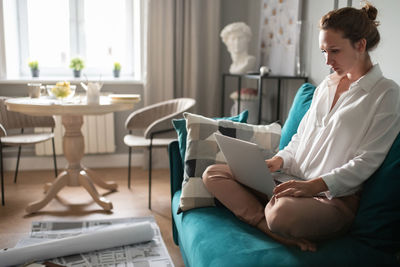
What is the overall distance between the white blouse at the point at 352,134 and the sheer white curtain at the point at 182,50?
2.37 meters

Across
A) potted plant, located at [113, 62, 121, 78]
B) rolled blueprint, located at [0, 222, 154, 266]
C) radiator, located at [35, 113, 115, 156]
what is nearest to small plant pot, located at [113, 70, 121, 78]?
potted plant, located at [113, 62, 121, 78]

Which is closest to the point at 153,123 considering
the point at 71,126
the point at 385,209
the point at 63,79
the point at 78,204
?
the point at 71,126

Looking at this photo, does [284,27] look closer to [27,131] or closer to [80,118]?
[80,118]

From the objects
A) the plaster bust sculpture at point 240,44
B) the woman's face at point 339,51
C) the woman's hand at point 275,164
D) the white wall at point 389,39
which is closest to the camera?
the woman's face at point 339,51

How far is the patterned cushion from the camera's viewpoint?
5.72ft

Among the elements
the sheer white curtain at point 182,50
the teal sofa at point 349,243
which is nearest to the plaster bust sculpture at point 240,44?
the sheer white curtain at point 182,50

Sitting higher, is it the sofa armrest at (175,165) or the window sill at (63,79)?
the window sill at (63,79)

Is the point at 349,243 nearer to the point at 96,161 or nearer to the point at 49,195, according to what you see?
the point at 49,195

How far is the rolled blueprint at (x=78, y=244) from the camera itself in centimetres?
197

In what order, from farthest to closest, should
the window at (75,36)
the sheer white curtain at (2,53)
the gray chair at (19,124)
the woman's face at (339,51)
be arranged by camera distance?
1. the window at (75,36)
2. the sheer white curtain at (2,53)
3. the gray chair at (19,124)
4. the woman's face at (339,51)

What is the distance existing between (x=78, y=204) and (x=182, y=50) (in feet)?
5.65

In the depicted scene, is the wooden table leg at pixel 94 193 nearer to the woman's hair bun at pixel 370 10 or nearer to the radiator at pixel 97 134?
the radiator at pixel 97 134

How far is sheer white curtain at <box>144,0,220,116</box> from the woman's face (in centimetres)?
243

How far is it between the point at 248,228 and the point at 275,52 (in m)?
2.04
